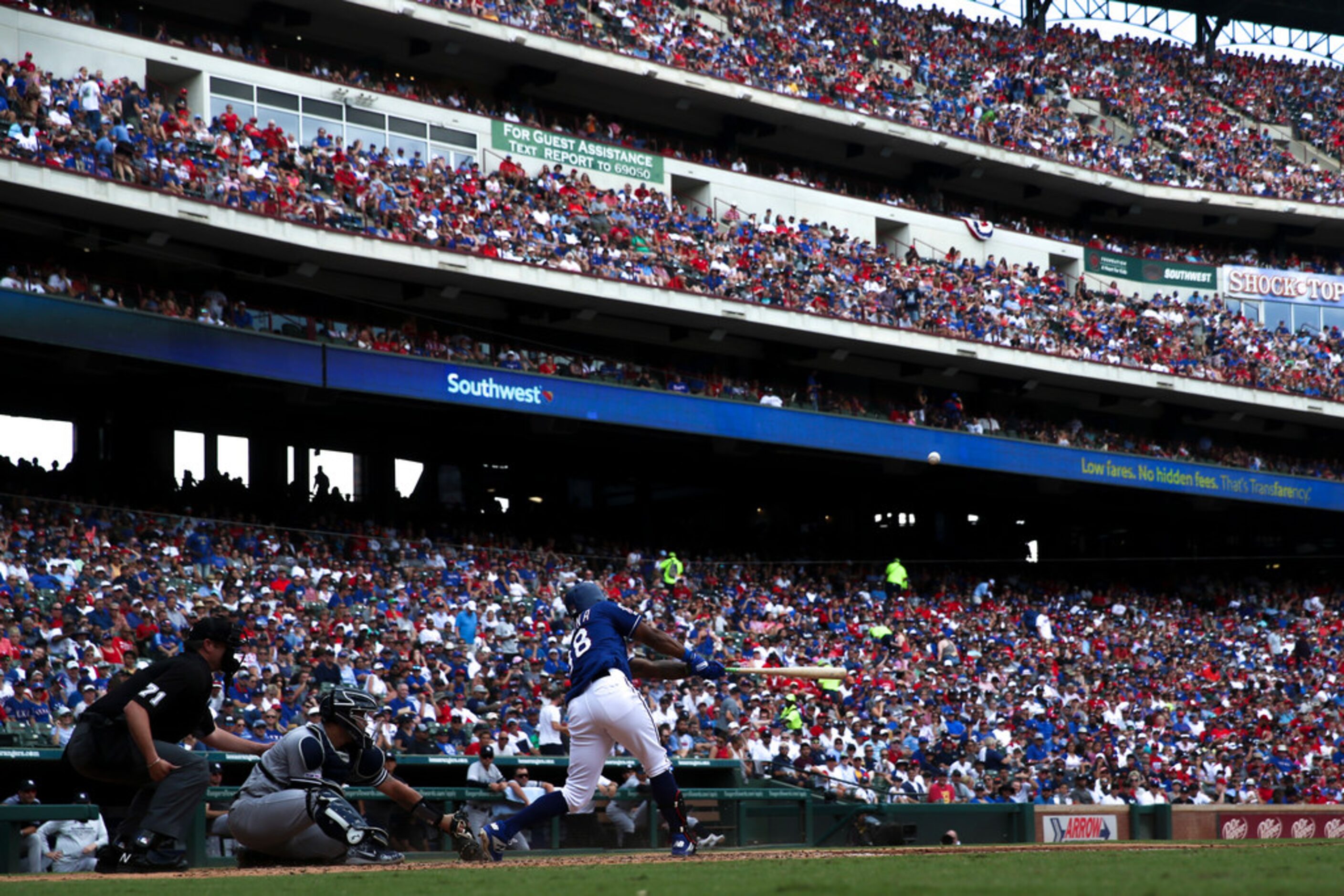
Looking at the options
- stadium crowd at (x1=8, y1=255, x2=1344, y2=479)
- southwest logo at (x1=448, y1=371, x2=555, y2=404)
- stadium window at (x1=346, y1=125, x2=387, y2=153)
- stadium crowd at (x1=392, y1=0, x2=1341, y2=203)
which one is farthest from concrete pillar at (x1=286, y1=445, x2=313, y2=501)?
stadium crowd at (x1=392, y1=0, x2=1341, y2=203)

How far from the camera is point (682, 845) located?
377 inches

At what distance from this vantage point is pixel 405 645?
20000mm

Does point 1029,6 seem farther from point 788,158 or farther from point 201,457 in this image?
point 201,457

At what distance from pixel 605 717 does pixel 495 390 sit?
1882cm

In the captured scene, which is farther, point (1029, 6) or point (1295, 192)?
point (1029, 6)

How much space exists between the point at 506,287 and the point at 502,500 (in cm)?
451

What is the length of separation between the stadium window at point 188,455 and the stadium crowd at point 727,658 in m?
2.90

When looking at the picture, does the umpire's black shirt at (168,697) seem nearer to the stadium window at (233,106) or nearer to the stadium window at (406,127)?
the stadium window at (233,106)

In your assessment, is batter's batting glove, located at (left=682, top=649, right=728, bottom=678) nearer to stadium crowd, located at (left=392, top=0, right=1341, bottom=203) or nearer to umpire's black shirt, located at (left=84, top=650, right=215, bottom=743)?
umpire's black shirt, located at (left=84, top=650, right=215, bottom=743)

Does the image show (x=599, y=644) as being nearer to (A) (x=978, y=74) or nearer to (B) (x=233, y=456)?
(B) (x=233, y=456)

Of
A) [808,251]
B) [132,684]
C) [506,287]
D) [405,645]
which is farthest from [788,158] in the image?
[132,684]

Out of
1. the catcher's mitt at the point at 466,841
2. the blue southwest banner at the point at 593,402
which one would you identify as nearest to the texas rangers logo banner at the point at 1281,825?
the blue southwest banner at the point at 593,402

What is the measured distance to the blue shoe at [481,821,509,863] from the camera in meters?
9.02

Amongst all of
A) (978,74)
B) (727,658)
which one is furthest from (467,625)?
(978,74)
